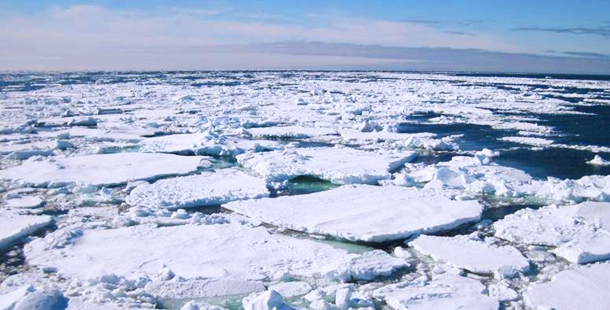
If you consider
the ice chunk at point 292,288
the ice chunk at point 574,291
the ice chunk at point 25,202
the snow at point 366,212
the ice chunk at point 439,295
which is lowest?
the ice chunk at point 292,288

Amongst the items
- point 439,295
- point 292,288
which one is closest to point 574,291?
point 439,295

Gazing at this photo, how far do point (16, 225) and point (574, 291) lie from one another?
6.66 metres

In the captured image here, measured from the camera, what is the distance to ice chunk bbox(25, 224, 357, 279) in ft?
17.5

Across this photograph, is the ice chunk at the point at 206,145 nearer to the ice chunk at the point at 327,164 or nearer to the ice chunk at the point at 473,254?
the ice chunk at the point at 327,164

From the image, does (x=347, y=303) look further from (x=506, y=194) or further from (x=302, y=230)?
(x=506, y=194)

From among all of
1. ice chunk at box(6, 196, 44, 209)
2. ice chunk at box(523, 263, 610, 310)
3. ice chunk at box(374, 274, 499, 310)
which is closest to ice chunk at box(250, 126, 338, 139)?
ice chunk at box(6, 196, 44, 209)

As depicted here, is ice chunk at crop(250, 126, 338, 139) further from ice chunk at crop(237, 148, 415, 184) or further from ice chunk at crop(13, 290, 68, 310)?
ice chunk at crop(13, 290, 68, 310)

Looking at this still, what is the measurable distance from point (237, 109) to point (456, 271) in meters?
17.0

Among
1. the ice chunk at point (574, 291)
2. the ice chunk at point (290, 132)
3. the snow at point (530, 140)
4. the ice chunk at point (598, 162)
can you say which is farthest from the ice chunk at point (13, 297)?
the snow at point (530, 140)

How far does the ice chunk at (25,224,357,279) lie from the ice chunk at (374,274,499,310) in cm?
73

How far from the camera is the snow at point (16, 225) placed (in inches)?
242

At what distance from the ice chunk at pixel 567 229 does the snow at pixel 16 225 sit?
606 cm

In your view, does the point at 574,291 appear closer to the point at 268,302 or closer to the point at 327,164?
the point at 268,302

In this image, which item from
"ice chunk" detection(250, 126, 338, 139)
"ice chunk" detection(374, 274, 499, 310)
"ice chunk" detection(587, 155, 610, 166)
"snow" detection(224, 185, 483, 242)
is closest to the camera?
"ice chunk" detection(374, 274, 499, 310)
